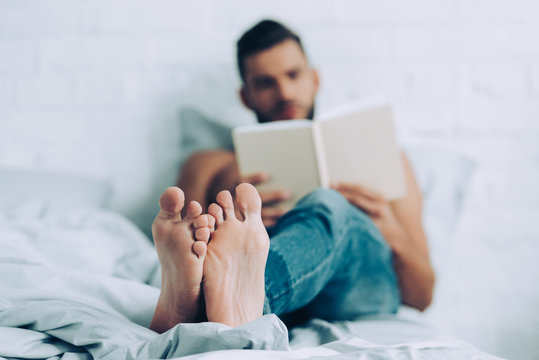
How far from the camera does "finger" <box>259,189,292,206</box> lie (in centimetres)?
110

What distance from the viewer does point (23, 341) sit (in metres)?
0.55

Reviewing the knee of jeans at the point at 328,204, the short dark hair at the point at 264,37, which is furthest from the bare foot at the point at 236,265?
the short dark hair at the point at 264,37

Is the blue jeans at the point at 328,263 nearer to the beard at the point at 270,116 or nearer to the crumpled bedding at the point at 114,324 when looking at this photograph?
the crumpled bedding at the point at 114,324

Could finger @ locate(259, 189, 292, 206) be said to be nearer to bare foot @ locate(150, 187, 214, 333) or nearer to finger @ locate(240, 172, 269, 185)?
finger @ locate(240, 172, 269, 185)

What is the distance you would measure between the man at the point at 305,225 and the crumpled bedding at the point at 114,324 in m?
0.07

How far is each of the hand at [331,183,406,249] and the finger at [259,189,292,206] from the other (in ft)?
0.33

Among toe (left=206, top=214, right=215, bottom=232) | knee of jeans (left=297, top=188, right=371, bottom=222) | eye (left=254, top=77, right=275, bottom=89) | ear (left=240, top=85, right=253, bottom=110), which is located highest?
eye (left=254, top=77, right=275, bottom=89)

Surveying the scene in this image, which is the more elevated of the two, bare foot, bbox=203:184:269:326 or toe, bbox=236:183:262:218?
toe, bbox=236:183:262:218

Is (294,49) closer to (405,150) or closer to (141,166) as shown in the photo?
(405,150)

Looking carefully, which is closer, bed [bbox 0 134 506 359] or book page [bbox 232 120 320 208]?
bed [bbox 0 134 506 359]

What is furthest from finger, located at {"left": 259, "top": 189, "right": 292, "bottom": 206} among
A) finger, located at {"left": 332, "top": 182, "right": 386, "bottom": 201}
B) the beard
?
the beard

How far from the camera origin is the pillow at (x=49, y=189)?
1262mm

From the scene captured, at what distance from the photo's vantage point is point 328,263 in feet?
2.59

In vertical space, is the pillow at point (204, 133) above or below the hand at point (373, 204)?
above
